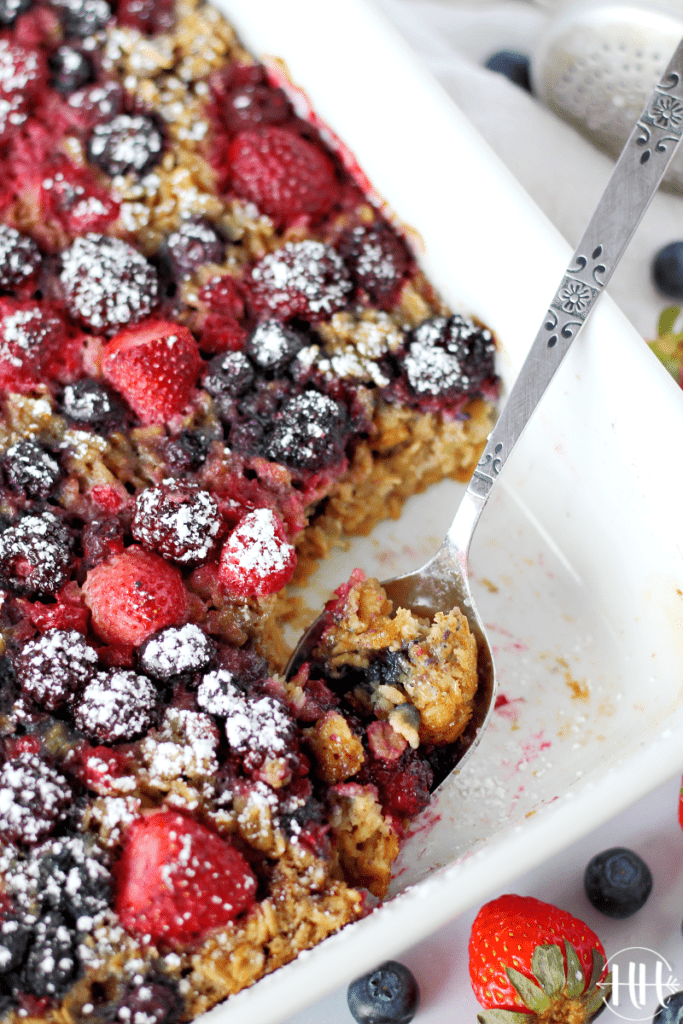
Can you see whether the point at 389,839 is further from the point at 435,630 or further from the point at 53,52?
the point at 53,52

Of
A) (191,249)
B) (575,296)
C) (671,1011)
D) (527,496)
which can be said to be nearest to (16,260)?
(191,249)

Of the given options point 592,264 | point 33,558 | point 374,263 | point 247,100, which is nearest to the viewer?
point 33,558

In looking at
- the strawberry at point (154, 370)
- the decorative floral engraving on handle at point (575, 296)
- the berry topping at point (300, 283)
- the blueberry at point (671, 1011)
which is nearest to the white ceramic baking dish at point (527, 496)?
the decorative floral engraving on handle at point (575, 296)

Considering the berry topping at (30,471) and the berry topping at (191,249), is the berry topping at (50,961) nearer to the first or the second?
the berry topping at (30,471)

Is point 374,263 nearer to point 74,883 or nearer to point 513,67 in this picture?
point 513,67

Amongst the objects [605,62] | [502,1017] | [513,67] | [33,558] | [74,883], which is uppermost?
[605,62]

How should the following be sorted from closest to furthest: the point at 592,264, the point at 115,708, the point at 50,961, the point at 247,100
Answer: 1. the point at 50,961
2. the point at 115,708
3. the point at 592,264
4. the point at 247,100
